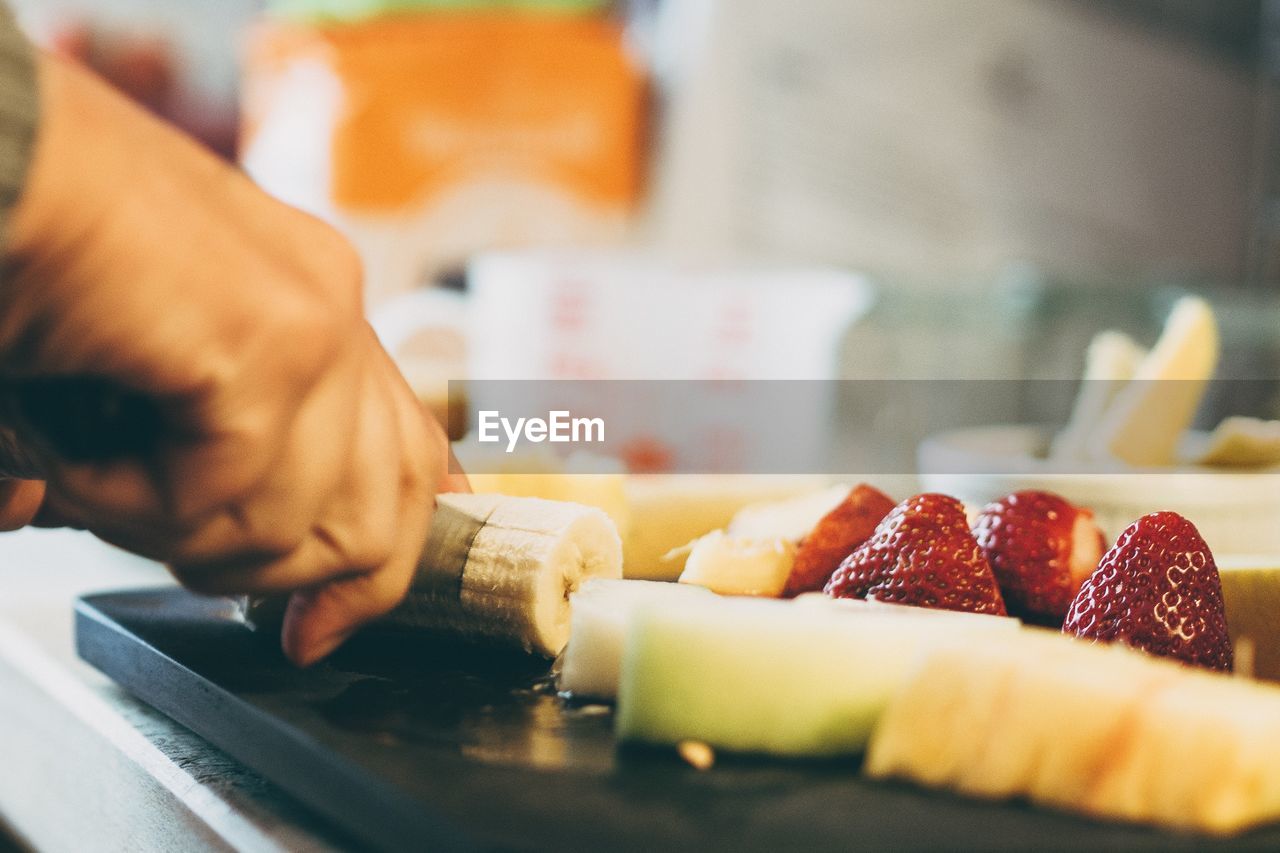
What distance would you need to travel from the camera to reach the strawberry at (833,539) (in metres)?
0.67

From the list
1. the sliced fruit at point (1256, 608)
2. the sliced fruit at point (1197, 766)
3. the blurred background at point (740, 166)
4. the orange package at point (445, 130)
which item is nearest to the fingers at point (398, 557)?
the sliced fruit at point (1197, 766)

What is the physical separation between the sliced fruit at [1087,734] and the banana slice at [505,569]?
0.20 meters

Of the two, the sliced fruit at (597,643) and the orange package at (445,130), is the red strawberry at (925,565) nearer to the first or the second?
the sliced fruit at (597,643)

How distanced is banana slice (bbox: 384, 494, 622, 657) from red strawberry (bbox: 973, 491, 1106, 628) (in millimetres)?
212

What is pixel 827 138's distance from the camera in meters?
1.90

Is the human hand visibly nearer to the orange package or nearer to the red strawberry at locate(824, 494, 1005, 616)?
the red strawberry at locate(824, 494, 1005, 616)

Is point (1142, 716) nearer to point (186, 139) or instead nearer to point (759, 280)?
point (186, 139)

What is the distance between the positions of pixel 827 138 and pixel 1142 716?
1.59 m

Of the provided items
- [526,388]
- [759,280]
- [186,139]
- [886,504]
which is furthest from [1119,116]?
[186,139]

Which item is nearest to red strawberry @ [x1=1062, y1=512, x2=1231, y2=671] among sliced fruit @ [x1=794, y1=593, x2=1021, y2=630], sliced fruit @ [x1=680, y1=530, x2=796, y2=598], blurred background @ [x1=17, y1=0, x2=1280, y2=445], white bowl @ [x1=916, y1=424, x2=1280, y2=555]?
sliced fruit @ [x1=794, y1=593, x2=1021, y2=630]

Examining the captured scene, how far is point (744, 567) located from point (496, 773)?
26 centimetres

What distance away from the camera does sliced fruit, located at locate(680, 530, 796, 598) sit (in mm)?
670

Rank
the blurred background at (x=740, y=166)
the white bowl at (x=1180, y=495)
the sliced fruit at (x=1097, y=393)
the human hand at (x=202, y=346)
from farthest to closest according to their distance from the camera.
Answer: the blurred background at (x=740, y=166)
the sliced fruit at (x=1097, y=393)
the white bowl at (x=1180, y=495)
the human hand at (x=202, y=346)

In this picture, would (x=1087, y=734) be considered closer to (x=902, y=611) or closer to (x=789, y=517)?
(x=902, y=611)
